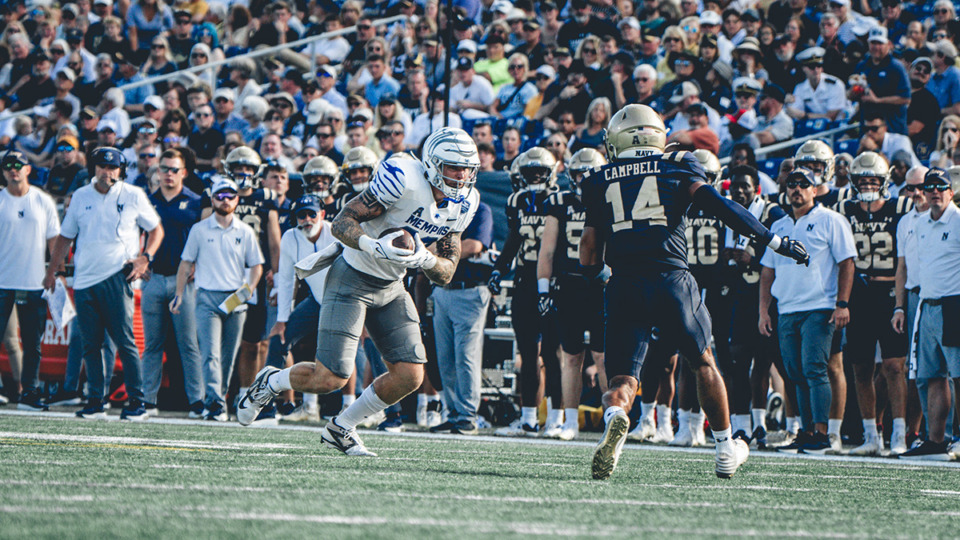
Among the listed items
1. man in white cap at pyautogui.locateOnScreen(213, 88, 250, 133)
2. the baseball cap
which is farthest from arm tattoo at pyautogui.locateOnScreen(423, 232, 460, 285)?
man in white cap at pyautogui.locateOnScreen(213, 88, 250, 133)

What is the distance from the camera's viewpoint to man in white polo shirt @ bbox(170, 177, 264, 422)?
1041 cm

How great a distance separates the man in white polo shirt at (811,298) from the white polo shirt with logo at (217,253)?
4.15 m

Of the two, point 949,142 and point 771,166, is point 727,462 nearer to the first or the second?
point 949,142

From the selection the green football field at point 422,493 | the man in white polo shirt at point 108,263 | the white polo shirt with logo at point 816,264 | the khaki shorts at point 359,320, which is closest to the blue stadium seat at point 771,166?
the white polo shirt with logo at point 816,264

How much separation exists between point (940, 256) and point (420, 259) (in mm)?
4148

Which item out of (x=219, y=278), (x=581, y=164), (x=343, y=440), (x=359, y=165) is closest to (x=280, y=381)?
(x=343, y=440)

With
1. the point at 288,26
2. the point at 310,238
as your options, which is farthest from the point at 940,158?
the point at 288,26

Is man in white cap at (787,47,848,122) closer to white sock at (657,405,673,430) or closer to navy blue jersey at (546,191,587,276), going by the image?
navy blue jersey at (546,191,587,276)

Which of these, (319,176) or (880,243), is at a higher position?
(319,176)

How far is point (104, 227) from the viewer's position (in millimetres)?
10172

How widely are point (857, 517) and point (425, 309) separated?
6203 mm

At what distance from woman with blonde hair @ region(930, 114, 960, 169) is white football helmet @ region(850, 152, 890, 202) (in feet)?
5.44

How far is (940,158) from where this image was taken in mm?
11070

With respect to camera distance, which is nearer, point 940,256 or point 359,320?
point 359,320
